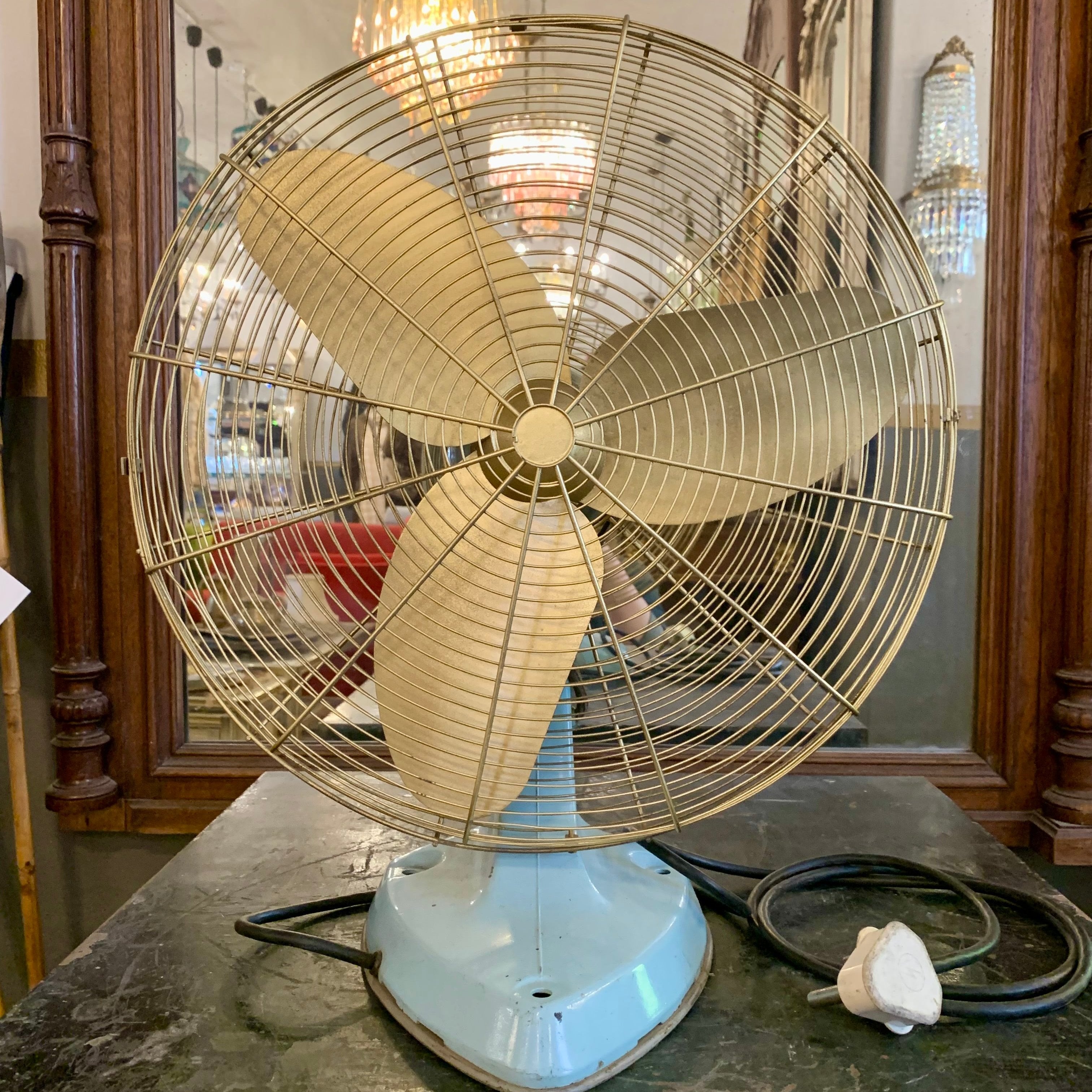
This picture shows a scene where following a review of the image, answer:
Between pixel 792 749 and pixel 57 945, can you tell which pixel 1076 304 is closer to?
pixel 792 749

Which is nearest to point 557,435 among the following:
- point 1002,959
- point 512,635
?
point 512,635

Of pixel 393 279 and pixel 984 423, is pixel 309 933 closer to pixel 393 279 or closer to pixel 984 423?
pixel 393 279

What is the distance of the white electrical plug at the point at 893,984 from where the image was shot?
638 millimetres

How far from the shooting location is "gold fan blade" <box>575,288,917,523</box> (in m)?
0.73

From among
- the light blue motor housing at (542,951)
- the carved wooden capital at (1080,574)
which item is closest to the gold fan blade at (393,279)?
the light blue motor housing at (542,951)

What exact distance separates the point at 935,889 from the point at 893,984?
1.05 feet

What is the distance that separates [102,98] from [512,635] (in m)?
1.27

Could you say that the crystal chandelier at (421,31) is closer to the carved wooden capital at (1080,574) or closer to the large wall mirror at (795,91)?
the large wall mirror at (795,91)

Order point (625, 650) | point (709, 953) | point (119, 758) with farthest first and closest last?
point (119, 758), point (625, 650), point (709, 953)

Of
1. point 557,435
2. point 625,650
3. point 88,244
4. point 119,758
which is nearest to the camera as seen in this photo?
point 557,435

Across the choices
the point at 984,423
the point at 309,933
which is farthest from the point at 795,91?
the point at 309,933

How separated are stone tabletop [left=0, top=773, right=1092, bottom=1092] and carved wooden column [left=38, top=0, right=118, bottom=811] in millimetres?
546

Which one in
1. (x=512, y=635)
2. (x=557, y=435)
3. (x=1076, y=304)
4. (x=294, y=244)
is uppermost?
(x=1076, y=304)

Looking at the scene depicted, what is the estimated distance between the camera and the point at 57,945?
4.87 feet
